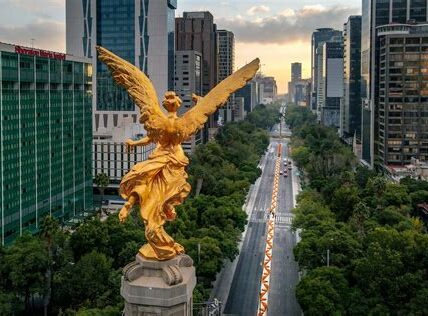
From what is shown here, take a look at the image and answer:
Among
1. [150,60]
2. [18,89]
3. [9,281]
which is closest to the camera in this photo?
[9,281]

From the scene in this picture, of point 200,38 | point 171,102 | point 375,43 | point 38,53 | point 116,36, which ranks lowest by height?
point 171,102

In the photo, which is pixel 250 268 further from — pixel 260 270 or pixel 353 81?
pixel 353 81

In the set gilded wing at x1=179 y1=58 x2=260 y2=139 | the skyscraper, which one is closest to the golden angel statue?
gilded wing at x1=179 y1=58 x2=260 y2=139

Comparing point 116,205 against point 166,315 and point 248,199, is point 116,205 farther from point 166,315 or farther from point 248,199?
point 166,315

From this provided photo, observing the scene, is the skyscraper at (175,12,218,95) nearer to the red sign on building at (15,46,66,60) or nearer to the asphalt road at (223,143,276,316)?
the asphalt road at (223,143,276,316)

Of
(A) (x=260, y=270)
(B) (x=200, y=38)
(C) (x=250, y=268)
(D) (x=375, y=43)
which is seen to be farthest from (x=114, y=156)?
(B) (x=200, y=38)

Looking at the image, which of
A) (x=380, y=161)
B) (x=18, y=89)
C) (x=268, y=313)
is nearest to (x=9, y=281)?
(x=268, y=313)
